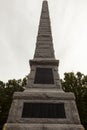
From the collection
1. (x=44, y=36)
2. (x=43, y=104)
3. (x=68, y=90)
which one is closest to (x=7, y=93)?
(x=68, y=90)

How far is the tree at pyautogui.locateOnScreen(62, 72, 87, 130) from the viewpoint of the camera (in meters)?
20.2

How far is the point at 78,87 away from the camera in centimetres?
2214

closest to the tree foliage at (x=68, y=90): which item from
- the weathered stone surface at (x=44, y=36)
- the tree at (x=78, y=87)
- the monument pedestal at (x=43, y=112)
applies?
the tree at (x=78, y=87)

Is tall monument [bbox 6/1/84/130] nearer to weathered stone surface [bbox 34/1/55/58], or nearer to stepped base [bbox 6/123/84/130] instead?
stepped base [bbox 6/123/84/130]

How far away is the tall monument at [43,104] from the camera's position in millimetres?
8961

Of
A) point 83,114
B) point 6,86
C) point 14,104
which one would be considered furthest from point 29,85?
point 6,86

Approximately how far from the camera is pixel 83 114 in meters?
19.7

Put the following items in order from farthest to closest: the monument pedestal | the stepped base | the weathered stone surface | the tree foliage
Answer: the tree foliage, the weathered stone surface, the monument pedestal, the stepped base

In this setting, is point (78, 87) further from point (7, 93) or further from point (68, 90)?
point (7, 93)

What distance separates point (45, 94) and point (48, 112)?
0.97 metres

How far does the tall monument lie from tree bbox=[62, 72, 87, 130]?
9.49 metres

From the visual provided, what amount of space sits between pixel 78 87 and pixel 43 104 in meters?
13.0

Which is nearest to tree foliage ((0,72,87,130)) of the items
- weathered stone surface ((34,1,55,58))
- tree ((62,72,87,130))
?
tree ((62,72,87,130))

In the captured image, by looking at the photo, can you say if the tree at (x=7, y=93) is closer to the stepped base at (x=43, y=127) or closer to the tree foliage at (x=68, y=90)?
the tree foliage at (x=68, y=90)
